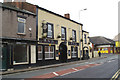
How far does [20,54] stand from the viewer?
641 inches

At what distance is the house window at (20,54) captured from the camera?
15547 mm

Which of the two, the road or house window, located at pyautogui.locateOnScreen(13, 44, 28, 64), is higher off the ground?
Answer: house window, located at pyautogui.locateOnScreen(13, 44, 28, 64)

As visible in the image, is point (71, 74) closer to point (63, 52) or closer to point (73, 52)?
point (63, 52)

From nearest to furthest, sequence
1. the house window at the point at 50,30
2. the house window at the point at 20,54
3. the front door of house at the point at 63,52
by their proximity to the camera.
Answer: the house window at the point at 20,54, the house window at the point at 50,30, the front door of house at the point at 63,52

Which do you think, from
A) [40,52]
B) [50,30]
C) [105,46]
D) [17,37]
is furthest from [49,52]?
[105,46]

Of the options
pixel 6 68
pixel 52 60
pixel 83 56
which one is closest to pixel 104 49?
pixel 83 56

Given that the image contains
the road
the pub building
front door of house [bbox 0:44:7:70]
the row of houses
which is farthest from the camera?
the pub building

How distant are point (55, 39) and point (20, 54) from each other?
743 centimetres

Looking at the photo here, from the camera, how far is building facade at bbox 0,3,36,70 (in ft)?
47.2

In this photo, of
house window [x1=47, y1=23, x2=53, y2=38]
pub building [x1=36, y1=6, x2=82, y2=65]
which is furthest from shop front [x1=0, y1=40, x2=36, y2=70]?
house window [x1=47, y1=23, x2=53, y2=38]

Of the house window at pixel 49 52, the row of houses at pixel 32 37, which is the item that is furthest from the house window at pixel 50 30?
the house window at pixel 49 52

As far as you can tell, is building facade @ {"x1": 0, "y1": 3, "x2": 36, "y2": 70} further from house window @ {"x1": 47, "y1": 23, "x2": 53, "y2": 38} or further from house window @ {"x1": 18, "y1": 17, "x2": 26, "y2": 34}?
house window @ {"x1": 47, "y1": 23, "x2": 53, "y2": 38}

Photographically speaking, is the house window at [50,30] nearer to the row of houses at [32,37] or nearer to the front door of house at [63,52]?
the row of houses at [32,37]

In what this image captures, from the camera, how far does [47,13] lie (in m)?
21.0
